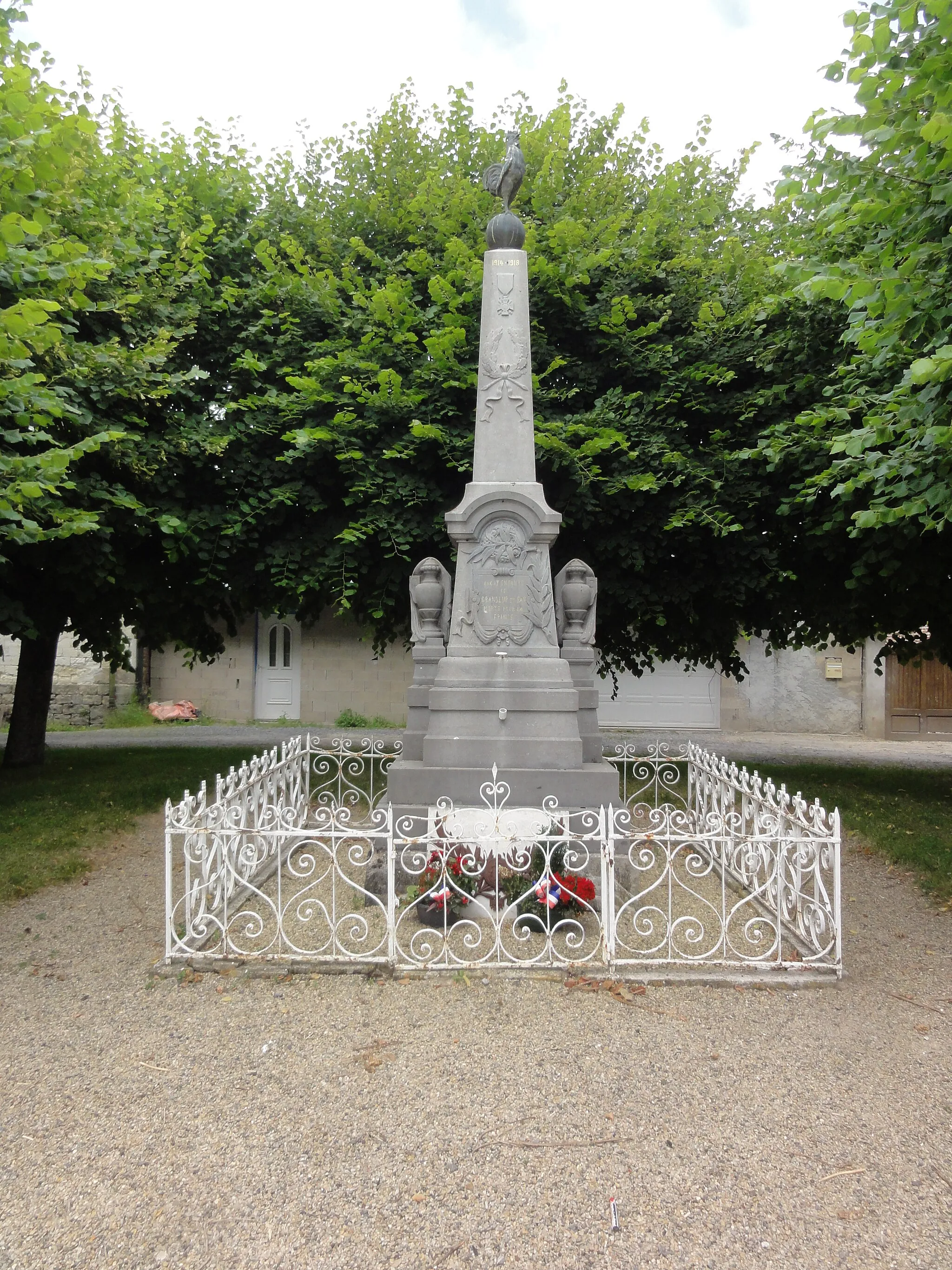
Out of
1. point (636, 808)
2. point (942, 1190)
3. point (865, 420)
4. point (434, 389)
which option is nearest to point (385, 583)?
point (434, 389)

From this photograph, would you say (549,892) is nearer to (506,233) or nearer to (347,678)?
(506,233)

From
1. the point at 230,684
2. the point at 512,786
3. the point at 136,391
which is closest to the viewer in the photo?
the point at 512,786

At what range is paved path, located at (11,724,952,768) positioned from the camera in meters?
13.2

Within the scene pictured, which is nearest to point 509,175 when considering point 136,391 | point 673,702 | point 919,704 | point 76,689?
point 136,391

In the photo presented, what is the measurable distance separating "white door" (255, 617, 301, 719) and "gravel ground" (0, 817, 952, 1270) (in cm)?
1381

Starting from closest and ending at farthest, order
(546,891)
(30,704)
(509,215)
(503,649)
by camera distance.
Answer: (546,891) → (503,649) → (509,215) → (30,704)

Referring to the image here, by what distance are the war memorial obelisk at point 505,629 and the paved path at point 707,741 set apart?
6.89 meters

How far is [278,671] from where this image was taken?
59.3 feet

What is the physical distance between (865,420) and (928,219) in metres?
1.34

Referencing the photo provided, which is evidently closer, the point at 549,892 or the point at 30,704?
the point at 549,892

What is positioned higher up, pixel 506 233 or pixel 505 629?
pixel 506 233

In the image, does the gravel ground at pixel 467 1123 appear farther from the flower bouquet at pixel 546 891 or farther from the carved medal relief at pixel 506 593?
the carved medal relief at pixel 506 593

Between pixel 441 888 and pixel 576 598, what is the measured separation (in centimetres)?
300

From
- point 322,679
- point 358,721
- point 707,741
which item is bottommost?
point 707,741
